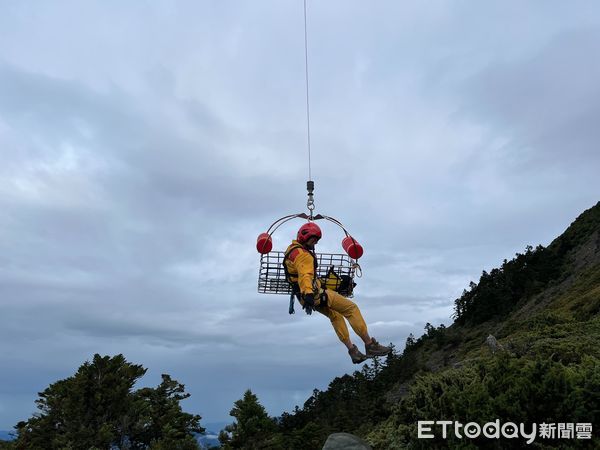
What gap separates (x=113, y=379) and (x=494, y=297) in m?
60.5

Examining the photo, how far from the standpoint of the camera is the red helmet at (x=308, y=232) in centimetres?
1121

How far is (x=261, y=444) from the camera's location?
42.2m

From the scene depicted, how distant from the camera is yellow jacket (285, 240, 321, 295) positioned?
10617mm

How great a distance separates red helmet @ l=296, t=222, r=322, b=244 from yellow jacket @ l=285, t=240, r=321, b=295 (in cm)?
14

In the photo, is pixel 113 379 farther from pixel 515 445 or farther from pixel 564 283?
pixel 564 283

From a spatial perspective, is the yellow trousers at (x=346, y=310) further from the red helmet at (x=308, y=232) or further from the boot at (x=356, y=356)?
the red helmet at (x=308, y=232)

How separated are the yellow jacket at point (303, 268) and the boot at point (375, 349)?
5.32 ft

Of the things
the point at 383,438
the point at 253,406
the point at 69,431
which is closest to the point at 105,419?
the point at 69,431

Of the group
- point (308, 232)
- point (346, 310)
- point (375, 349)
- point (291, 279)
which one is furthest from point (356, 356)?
point (308, 232)

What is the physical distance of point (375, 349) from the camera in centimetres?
1103

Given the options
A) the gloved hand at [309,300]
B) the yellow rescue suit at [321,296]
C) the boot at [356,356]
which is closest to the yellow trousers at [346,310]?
the yellow rescue suit at [321,296]

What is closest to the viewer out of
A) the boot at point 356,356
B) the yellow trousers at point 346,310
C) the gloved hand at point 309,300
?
A: the gloved hand at point 309,300

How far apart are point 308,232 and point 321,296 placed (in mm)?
1370

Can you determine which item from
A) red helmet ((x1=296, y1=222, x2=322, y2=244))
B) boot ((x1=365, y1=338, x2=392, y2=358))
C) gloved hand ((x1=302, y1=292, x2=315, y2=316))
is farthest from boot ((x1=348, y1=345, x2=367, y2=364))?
red helmet ((x1=296, y1=222, x2=322, y2=244))
